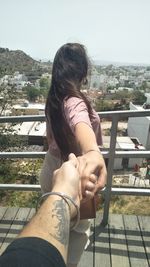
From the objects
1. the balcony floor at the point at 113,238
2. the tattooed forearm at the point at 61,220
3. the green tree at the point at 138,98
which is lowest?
the green tree at the point at 138,98

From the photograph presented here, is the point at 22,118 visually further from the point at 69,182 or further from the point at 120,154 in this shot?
the point at 69,182

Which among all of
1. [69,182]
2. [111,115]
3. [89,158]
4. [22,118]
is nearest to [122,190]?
[111,115]

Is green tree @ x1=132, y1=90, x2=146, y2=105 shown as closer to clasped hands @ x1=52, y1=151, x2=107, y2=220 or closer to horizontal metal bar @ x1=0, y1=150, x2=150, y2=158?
horizontal metal bar @ x1=0, y1=150, x2=150, y2=158

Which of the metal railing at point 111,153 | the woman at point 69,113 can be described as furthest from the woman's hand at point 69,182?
the metal railing at point 111,153

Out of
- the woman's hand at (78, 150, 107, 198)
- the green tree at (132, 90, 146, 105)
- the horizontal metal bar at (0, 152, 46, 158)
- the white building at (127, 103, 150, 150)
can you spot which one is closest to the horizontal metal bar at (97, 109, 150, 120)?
the horizontal metal bar at (0, 152, 46, 158)

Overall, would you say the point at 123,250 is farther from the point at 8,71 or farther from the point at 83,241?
the point at 8,71

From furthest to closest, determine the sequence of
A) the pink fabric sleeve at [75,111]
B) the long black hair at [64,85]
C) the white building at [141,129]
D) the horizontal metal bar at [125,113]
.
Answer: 1. the white building at [141,129]
2. the horizontal metal bar at [125,113]
3. the long black hair at [64,85]
4. the pink fabric sleeve at [75,111]

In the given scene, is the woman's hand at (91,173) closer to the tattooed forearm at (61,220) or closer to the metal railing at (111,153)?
the tattooed forearm at (61,220)
